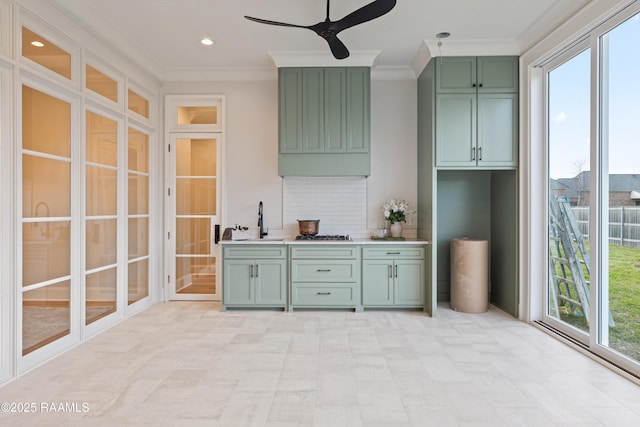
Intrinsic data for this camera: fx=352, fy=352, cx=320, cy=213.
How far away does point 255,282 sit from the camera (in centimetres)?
426

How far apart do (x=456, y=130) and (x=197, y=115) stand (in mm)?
3365

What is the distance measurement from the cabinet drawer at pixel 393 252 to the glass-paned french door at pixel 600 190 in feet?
4.65

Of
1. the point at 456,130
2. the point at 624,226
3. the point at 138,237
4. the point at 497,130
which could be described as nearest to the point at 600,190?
the point at 624,226

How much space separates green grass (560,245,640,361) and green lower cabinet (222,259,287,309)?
313 cm

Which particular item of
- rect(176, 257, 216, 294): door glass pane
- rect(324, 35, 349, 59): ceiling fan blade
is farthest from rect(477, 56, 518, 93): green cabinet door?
rect(176, 257, 216, 294): door glass pane

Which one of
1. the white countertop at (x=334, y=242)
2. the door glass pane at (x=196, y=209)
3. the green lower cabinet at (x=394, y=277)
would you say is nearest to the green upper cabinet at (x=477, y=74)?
the white countertop at (x=334, y=242)

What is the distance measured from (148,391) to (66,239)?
1.63 meters

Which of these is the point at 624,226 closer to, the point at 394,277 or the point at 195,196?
the point at 394,277

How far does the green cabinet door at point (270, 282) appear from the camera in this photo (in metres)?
4.25

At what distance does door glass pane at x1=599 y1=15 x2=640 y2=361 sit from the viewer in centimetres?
262

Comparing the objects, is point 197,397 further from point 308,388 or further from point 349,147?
point 349,147

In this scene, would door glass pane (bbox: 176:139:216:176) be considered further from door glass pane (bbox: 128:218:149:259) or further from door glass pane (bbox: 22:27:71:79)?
door glass pane (bbox: 22:27:71:79)

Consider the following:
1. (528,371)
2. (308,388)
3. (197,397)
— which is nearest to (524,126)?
(528,371)

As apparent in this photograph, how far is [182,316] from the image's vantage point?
411 cm
